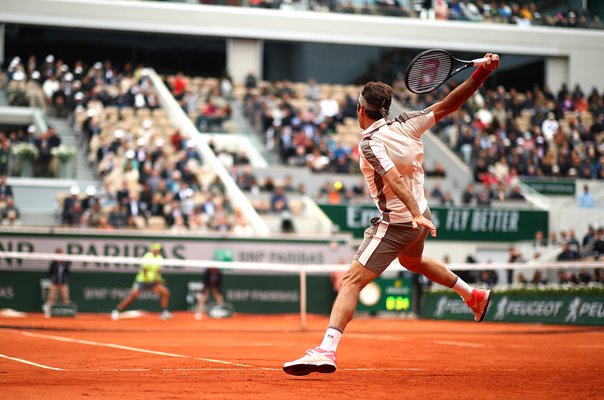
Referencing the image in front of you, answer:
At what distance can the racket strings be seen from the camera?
852 centimetres

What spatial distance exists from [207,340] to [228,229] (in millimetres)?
11960

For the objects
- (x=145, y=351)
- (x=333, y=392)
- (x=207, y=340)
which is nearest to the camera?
(x=333, y=392)

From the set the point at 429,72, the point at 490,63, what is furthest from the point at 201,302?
the point at 490,63

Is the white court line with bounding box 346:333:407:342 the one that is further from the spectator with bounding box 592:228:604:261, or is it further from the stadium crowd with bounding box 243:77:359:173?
the stadium crowd with bounding box 243:77:359:173

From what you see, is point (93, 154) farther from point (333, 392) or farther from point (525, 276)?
point (333, 392)

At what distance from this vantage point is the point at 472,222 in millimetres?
32656

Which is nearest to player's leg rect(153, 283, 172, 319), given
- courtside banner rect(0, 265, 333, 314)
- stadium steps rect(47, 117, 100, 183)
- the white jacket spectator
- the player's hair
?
courtside banner rect(0, 265, 333, 314)

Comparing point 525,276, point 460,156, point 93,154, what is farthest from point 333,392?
point 460,156

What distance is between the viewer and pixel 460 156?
37.2 meters

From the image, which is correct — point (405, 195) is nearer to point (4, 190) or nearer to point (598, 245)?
point (598, 245)

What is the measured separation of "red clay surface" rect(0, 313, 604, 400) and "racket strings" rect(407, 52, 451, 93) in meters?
2.46

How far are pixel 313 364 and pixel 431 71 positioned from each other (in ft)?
8.81

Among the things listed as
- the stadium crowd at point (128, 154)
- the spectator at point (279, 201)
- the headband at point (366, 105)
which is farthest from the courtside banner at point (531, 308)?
the headband at point (366, 105)

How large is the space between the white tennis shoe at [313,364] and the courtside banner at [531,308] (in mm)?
14927
